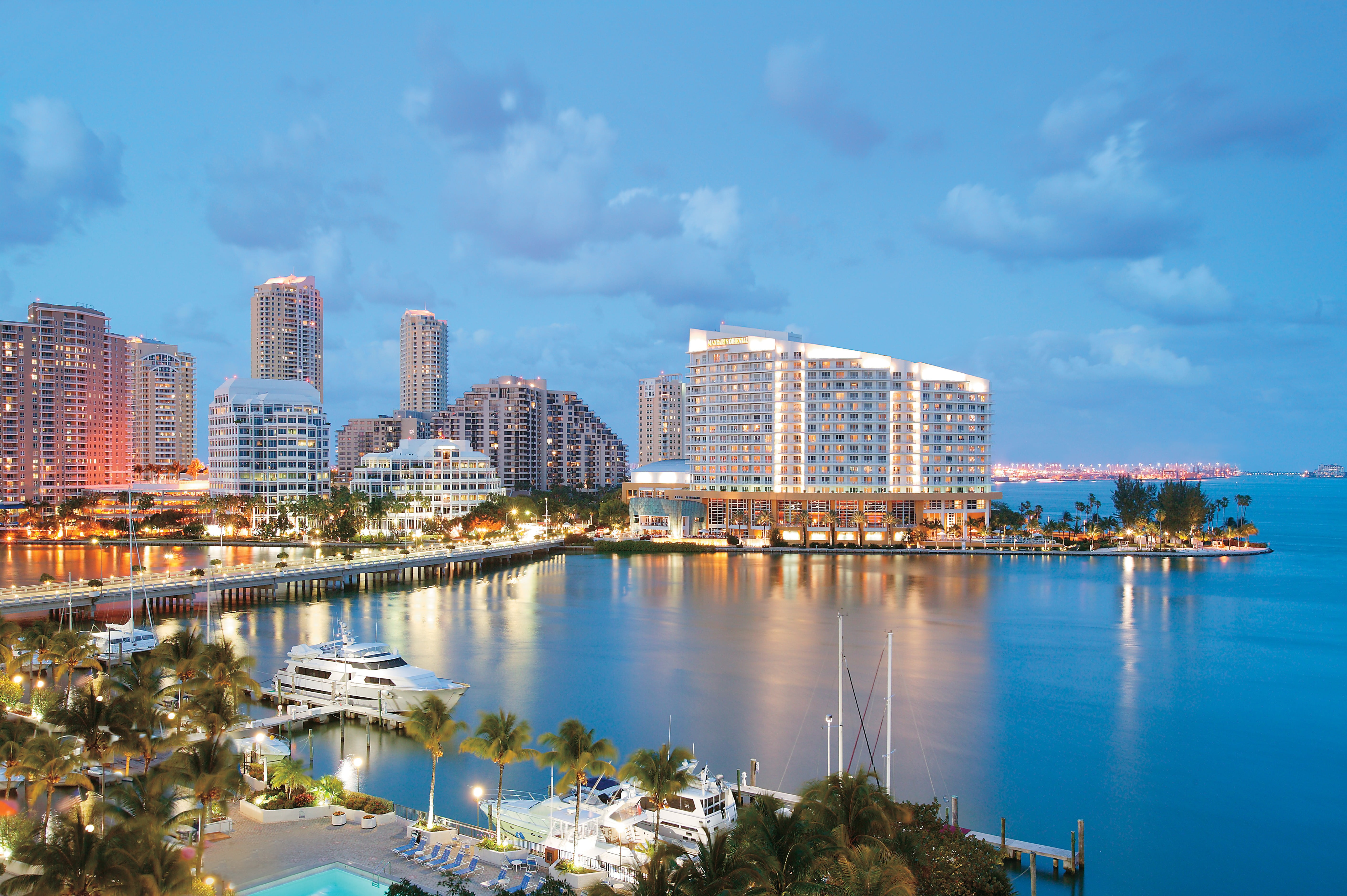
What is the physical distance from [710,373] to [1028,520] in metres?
57.8

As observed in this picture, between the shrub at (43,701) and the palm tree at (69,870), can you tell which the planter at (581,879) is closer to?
the palm tree at (69,870)

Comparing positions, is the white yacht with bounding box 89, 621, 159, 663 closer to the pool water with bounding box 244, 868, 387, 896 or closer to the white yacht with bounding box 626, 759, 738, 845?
the pool water with bounding box 244, 868, 387, 896

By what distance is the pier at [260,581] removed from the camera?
6144 cm

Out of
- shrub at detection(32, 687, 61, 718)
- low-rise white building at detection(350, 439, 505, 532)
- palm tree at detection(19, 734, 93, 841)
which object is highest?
low-rise white building at detection(350, 439, 505, 532)

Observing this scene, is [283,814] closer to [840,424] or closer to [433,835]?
[433,835]

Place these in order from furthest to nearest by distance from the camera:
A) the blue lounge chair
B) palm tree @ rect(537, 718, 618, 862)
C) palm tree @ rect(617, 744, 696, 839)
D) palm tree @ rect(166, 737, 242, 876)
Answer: palm tree @ rect(537, 718, 618, 862)
palm tree @ rect(617, 744, 696, 839)
the blue lounge chair
palm tree @ rect(166, 737, 242, 876)

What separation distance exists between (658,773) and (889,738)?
10.7 meters

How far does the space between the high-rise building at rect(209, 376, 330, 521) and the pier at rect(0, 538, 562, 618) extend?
56.7 m

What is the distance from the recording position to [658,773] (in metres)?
23.9

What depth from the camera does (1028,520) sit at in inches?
5458

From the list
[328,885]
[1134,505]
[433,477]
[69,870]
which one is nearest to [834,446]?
[1134,505]

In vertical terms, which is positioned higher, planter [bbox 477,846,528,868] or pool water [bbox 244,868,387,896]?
pool water [bbox 244,868,387,896]

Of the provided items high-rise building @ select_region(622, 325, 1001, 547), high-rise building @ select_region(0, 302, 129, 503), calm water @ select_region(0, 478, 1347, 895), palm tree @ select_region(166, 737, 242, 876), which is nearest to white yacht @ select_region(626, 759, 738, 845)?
calm water @ select_region(0, 478, 1347, 895)

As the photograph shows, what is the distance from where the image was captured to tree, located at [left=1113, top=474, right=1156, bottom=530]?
423 ft
